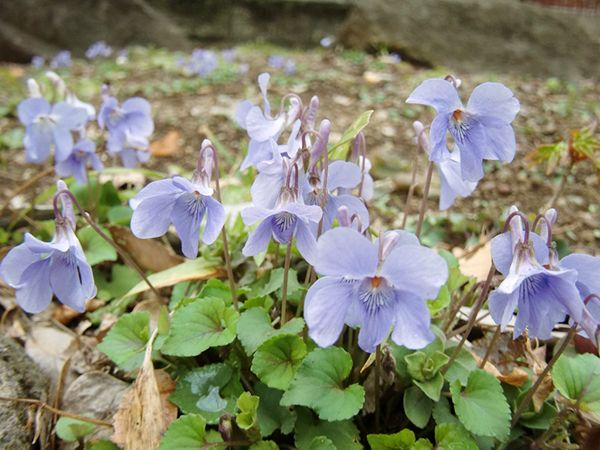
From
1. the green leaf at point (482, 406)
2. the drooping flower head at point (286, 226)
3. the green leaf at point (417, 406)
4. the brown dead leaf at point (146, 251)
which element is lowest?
the brown dead leaf at point (146, 251)

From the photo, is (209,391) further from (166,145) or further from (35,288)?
(166,145)

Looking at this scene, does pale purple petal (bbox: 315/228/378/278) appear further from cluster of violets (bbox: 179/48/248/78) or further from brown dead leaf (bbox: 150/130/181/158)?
cluster of violets (bbox: 179/48/248/78)

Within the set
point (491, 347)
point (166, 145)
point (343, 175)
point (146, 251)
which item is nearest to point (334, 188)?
point (343, 175)

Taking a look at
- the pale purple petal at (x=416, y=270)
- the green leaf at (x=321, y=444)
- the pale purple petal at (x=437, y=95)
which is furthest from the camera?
the green leaf at (x=321, y=444)

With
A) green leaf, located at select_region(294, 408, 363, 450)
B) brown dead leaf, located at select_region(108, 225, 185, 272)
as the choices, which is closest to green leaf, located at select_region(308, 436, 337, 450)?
green leaf, located at select_region(294, 408, 363, 450)

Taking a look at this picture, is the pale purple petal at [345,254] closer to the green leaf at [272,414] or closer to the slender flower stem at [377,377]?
the slender flower stem at [377,377]

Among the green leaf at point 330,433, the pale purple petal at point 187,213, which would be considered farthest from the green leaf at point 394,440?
the pale purple petal at point 187,213
